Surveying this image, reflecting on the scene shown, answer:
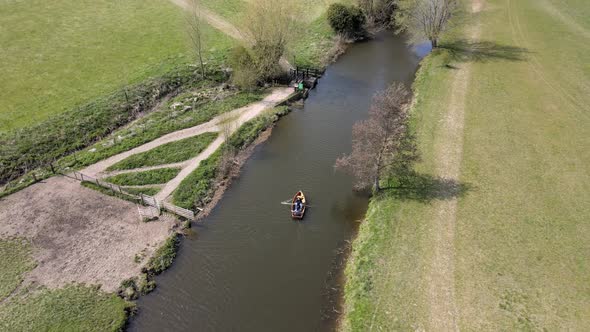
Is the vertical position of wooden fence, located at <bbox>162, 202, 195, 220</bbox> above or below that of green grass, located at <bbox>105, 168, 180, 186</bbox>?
below

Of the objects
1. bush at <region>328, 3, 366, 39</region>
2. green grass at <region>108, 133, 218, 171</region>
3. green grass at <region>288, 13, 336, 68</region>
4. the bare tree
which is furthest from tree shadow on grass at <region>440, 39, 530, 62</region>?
green grass at <region>108, 133, 218, 171</region>

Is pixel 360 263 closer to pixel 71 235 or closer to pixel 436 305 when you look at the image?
pixel 436 305

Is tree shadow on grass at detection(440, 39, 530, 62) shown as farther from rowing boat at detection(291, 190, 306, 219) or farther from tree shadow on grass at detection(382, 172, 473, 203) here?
rowing boat at detection(291, 190, 306, 219)

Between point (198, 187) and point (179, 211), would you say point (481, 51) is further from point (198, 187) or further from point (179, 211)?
point (179, 211)

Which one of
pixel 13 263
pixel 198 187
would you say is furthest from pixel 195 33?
pixel 13 263

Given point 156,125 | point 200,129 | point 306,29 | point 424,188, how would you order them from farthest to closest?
point 306,29 → point 156,125 → point 200,129 → point 424,188

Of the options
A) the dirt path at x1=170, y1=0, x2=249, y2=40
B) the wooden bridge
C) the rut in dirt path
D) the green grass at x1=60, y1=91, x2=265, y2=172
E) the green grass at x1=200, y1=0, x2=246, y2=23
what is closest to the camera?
the rut in dirt path
